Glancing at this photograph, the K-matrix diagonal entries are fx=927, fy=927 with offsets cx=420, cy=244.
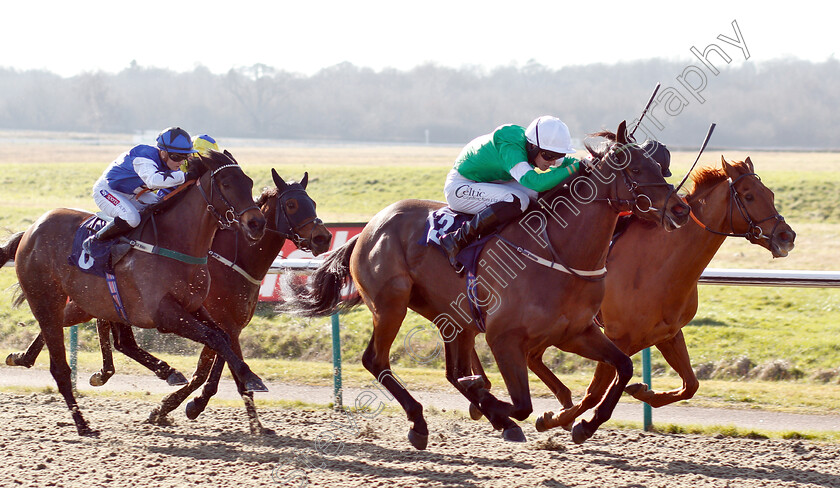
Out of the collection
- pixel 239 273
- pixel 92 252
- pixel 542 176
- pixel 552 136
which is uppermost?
pixel 552 136

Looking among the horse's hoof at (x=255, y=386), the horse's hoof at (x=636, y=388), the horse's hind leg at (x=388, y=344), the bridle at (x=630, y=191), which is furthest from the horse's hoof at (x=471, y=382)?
the bridle at (x=630, y=191)

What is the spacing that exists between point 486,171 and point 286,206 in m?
1.38

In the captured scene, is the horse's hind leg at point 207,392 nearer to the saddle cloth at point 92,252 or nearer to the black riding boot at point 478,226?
the saddle cloth at point 92,252

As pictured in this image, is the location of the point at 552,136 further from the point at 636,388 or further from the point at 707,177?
the point at 636,388

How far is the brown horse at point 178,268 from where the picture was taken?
17.5ft

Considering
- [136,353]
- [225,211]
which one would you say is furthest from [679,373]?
[136,353]

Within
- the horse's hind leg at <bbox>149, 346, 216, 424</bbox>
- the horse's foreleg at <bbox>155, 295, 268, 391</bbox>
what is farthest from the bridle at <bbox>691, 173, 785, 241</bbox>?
the horse's hind leg at <bbox>149, 346, 216, 424</bbox>

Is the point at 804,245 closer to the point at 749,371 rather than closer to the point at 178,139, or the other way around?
the point at 749,371

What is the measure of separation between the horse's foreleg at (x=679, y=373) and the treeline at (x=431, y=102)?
40580 mm

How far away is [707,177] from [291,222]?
2574 mm

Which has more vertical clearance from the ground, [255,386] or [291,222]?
[291,222]

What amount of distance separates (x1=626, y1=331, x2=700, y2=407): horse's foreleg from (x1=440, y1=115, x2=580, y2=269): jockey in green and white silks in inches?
54.2

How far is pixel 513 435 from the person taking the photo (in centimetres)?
489

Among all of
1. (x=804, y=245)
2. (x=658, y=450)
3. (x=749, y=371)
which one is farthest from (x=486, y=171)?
(x=804, y=245)
